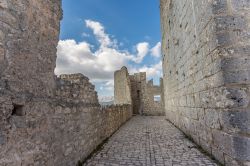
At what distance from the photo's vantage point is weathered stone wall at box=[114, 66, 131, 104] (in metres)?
17.1

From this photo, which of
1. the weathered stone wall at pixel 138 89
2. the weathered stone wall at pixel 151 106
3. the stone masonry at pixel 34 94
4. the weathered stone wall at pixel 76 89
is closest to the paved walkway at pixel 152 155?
the stone masonry at pixel 34 94

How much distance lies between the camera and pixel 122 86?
714 inches

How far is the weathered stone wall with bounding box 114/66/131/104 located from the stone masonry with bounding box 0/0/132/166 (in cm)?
1334

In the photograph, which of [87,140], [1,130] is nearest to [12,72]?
[1,130]

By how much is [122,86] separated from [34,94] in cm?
1561

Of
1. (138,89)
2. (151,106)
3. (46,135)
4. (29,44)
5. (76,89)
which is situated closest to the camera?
(29,44)

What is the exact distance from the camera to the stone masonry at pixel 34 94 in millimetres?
2105

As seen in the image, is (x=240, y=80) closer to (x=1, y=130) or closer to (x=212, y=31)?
(x=212, y=31)

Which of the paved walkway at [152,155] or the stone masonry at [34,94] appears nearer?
the stone masonry at [34,94]

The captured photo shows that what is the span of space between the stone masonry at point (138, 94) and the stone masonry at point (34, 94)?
14.1 m

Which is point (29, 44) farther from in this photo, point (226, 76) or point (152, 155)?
point (152, 155)

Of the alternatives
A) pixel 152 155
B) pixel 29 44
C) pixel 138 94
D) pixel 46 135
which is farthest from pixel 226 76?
pixel 138 94

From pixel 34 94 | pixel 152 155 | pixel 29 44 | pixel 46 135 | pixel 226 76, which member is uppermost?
pixel 29 44

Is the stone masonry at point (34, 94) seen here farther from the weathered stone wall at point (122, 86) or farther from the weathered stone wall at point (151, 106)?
the weathered stone wall at point (151, 106)
